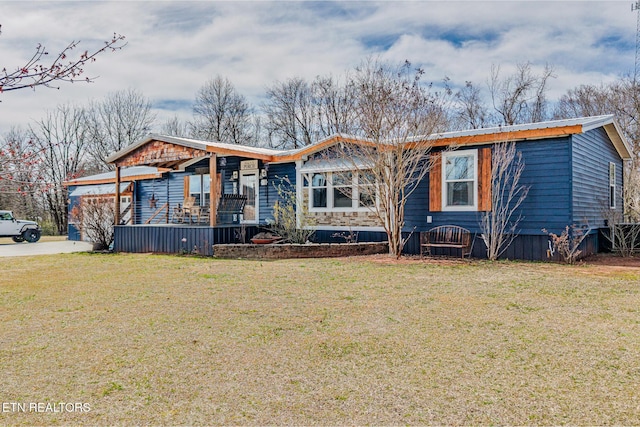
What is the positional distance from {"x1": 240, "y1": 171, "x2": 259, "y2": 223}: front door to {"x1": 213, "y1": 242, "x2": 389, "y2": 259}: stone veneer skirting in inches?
119

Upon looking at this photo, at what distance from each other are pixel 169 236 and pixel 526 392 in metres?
11.3

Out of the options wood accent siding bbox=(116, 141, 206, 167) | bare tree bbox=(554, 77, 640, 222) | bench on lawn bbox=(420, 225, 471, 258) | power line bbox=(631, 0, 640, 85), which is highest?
power line bbox=(631, 0, 640, 85)

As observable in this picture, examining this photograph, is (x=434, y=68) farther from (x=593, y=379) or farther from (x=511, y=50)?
(x=511, y=50)

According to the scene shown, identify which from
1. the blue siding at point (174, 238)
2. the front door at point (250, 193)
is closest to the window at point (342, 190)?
the blue siding at point (174, 238)

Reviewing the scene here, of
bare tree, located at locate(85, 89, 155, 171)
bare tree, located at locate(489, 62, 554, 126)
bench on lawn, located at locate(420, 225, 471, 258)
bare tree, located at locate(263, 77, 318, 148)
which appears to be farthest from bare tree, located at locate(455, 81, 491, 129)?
bare tree, located at locate(85, 89, 155, 171)

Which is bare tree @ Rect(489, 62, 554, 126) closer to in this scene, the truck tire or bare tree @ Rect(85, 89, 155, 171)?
the truck tire

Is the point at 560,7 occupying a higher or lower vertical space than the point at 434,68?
higher

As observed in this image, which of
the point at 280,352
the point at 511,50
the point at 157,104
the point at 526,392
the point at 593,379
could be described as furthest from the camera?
the point at 157,104

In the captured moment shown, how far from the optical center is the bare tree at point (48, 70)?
2.32 meters

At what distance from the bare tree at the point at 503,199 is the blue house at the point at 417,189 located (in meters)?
0.15

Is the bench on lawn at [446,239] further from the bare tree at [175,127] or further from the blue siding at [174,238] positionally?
the bare tree at [175,127]

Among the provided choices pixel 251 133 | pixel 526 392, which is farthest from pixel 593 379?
pixel 251 133

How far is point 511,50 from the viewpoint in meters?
24.2

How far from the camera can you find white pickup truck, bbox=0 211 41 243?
1886 centimetres
